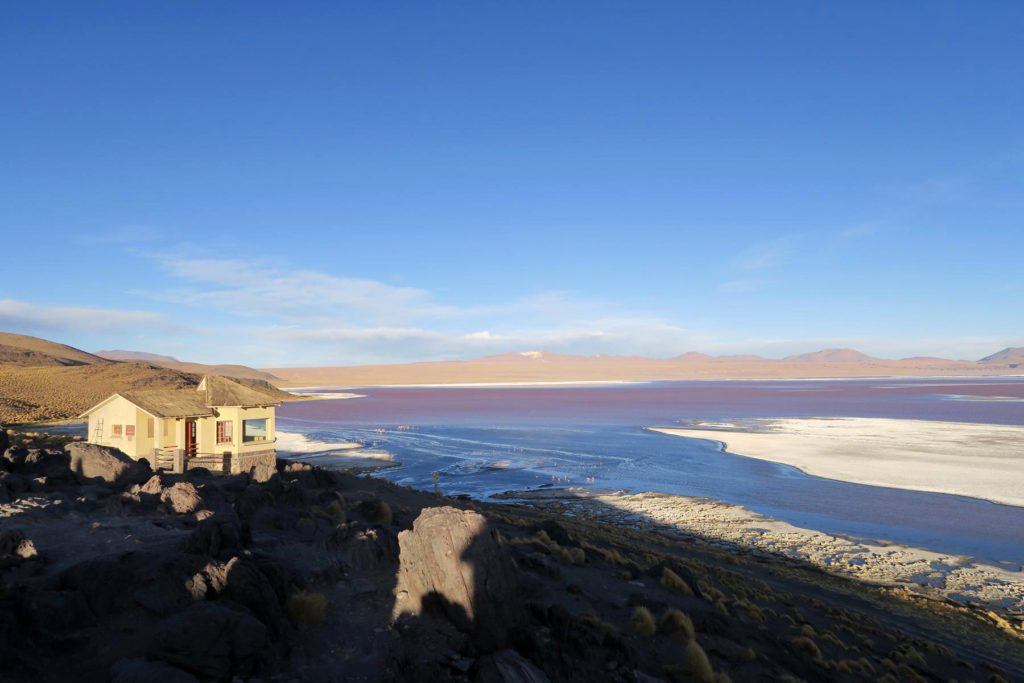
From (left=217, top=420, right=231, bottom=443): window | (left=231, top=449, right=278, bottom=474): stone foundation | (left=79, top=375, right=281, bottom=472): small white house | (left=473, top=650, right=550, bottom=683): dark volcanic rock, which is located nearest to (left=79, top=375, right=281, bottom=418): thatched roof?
(left=79, top=375, right=281, bottom=472): small white house

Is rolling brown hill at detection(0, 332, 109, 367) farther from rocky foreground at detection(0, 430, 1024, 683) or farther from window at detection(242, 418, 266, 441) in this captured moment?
rocky foreground at detection(0, 430, 1024, 683)

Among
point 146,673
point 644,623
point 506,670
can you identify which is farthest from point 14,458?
point 644,623

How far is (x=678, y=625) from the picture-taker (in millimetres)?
12234

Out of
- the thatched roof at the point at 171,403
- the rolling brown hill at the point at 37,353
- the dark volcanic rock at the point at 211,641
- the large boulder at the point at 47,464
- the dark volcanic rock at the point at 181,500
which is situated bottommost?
the dark volcanic rock at the point at 211,641

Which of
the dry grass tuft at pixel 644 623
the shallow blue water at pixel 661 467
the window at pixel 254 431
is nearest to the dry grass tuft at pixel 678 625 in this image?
the dry grass tuft at pixel 644 623

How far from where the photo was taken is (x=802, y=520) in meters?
29.1

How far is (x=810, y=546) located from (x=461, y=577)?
20463mm

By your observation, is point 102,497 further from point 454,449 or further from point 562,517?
point 454,449

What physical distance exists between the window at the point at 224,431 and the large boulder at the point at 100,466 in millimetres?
8568

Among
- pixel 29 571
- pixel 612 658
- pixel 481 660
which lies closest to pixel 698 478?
pixel 612 658

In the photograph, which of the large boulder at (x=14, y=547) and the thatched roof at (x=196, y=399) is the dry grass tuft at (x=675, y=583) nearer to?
the large boulder at (x=14, y=547)

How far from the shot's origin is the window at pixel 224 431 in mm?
27484

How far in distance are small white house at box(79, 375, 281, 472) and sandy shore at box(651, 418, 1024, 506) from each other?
1394 inches

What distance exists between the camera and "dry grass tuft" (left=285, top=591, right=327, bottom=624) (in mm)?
9234
